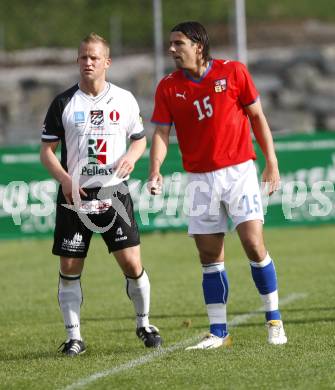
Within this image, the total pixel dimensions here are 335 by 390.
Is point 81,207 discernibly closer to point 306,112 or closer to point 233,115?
point 233,115

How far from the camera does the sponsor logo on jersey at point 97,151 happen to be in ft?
26.6

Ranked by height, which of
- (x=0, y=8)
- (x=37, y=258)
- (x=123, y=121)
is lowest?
(x=37, y=258)

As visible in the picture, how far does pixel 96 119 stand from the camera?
319 inches

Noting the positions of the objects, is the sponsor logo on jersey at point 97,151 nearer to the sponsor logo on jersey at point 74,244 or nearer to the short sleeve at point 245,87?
the sponsor logo on jersey at point 74,244

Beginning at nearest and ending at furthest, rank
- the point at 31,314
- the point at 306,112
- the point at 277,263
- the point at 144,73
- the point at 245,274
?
1. the point at 31,314
2. the point at 245,274
3. the point at 277,263
4. the point at 306,112
5. the point at 144,73

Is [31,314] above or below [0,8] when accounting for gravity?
below

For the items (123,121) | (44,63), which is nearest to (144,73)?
(44,63)

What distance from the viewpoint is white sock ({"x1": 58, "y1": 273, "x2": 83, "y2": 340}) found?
838cm

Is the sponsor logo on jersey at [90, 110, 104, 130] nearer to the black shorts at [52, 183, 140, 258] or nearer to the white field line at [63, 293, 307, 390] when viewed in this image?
the black shorts at [52, 183, 140, 258]

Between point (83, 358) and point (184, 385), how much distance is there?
146cm

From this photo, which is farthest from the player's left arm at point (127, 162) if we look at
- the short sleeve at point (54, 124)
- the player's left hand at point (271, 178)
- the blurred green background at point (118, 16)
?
the blurred green background at point (118, 16)

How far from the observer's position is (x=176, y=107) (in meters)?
8.03

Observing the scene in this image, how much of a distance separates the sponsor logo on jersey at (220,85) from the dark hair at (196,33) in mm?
187

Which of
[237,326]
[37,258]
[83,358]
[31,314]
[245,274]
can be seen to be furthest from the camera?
[37,258]
